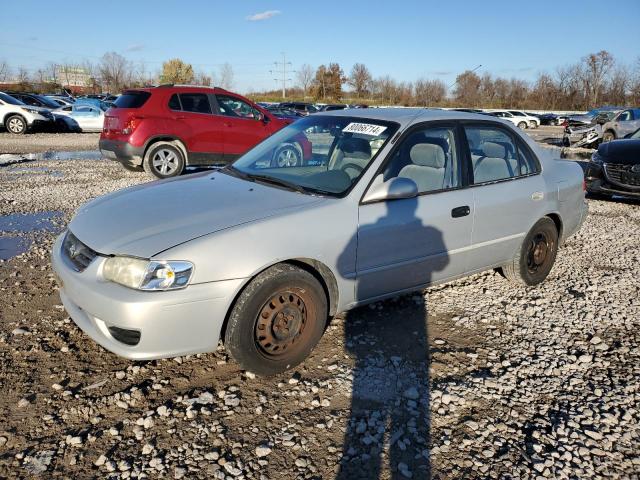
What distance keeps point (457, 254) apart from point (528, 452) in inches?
67.8

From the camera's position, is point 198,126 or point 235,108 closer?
point 198,126

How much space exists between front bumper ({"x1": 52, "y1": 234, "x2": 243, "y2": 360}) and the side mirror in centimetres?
110

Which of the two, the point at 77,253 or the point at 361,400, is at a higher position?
A: the point at 77,253

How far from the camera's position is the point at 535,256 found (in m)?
4.74

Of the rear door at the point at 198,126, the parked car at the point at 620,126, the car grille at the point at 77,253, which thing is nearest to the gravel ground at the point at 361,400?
the car grille at the point at 77,253

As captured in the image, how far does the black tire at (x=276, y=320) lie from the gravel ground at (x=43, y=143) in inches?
548

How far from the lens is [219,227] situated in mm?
2900

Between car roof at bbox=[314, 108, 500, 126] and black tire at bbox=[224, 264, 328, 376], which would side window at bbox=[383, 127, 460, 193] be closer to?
car roof at bbox=[314, 108, 500, 126]

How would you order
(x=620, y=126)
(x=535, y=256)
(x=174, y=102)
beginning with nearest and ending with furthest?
(x=535, y=256) → (x=174, y=102) → (x=620, y=126)

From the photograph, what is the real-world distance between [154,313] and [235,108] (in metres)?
8.18

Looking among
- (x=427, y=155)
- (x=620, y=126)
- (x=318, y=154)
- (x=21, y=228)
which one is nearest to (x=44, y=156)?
(x=21, y=228)

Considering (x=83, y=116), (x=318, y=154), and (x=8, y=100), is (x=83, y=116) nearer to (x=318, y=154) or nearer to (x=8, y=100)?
(x=8, y=100)

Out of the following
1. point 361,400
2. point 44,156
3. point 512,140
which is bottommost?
point 361,400

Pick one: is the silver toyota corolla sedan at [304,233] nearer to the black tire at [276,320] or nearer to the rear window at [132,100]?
the black tire at [276,320]
